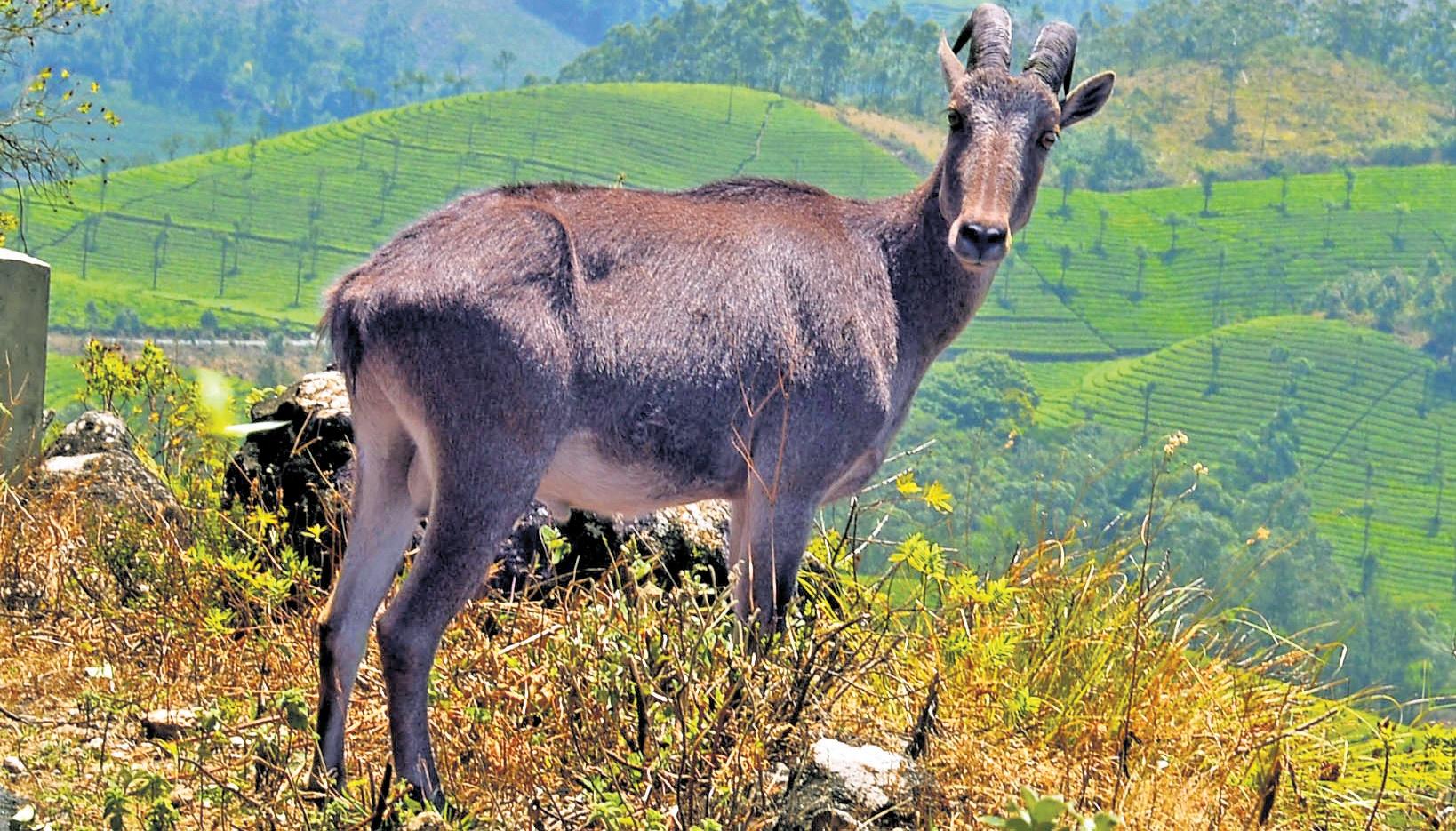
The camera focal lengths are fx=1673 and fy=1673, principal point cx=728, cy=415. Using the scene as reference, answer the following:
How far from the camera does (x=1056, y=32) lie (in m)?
8.35

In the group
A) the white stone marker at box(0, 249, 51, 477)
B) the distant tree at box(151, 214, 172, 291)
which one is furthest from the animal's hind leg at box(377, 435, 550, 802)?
the distant tree at box(151, 214, 172, 291)

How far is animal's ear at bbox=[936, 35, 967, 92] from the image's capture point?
26.0ft

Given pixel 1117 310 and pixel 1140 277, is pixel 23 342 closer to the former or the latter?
pixel 1117 310

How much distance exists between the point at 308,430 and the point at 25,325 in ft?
10.8

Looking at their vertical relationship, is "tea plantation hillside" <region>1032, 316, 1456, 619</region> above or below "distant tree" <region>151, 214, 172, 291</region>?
above

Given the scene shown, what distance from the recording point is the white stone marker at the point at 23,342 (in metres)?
11.4

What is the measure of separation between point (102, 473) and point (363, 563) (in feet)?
16.5

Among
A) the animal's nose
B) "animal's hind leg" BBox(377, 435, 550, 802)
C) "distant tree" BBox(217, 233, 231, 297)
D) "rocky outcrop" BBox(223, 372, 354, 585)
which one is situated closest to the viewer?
"animal's hind leg" BBox(377, 435, 550, 802)

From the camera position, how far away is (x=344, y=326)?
6.35 meters

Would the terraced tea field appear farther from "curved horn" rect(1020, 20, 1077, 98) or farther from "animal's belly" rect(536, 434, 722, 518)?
"animal's belly" rect(536, 434, 722, 518)

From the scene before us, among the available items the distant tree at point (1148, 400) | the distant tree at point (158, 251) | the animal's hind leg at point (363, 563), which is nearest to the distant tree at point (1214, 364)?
the distant tree at point (1148, 400)

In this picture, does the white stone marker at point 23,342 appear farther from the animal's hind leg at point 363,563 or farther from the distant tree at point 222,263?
the distant tree at point 222,263

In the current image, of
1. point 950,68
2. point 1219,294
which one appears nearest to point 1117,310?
point 1219,294

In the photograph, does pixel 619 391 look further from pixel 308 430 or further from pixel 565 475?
pixel 308 430
